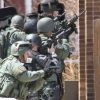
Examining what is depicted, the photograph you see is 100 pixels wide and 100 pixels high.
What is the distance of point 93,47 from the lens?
34.2ft

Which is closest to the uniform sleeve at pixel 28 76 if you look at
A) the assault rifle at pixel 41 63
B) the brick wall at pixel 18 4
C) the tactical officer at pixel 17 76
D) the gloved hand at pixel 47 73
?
the tactical officer at pixel 17 76

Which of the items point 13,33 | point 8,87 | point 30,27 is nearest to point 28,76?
point 8,87

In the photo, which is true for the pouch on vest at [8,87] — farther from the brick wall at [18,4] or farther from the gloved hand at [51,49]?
the brick wall at [18,4]

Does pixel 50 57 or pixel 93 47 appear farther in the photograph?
pixel 50 57

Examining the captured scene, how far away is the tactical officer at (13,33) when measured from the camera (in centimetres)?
1216

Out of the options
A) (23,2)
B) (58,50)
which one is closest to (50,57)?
(58,50)

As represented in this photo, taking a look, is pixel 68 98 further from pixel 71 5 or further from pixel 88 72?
pixel 71 5

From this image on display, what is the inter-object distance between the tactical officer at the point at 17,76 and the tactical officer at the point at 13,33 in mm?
2646

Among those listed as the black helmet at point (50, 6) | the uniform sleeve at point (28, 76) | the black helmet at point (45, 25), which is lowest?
the uniform sleeve at point (28, 76)

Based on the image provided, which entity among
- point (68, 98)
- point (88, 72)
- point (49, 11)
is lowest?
point (68, 98)

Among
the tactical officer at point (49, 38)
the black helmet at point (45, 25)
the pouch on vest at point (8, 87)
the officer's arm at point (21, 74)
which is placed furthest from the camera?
the black helmet at point (45, 25)

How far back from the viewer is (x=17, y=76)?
360 inches

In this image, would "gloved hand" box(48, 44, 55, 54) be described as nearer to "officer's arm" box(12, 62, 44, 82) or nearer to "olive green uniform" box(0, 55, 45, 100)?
"olive green uniform" box(0, 55, 45, 100)

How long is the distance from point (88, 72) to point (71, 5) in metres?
11.2
